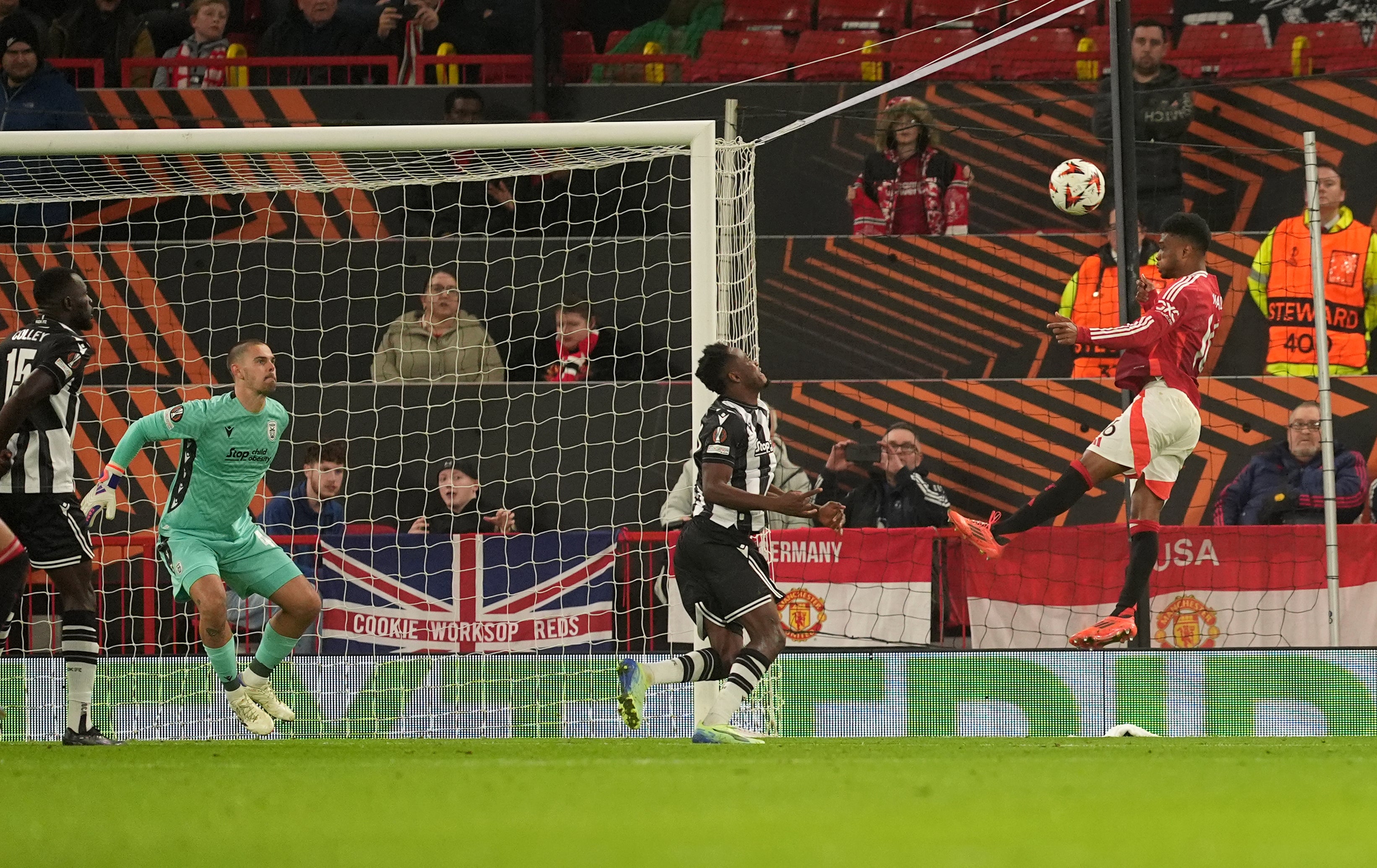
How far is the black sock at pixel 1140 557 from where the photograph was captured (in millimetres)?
7312

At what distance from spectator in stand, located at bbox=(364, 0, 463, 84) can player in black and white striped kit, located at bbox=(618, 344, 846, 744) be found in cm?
798

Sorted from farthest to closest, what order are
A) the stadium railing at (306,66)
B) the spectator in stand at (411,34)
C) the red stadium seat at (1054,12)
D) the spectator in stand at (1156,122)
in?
the red stadium seat at (1054,12)
the spectator in stand at (411,34)
the stadium railing at (306,66)
the spectator in stand at (1156,122)

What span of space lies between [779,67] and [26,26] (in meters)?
6.54

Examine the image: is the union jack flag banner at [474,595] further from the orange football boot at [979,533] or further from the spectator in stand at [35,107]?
the spectator in stand at [35,107]

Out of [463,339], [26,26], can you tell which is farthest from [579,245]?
[26,26]

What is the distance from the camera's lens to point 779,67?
14516 mm

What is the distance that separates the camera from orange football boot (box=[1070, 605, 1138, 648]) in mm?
6961

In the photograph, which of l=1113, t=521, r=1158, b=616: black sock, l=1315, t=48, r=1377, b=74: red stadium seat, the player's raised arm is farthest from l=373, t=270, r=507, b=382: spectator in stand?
l=1315, t=48, r=1377, b=74: red stadium seat

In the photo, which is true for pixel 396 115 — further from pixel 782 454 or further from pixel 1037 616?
pixel 1037 616

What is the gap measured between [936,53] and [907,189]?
2579mm

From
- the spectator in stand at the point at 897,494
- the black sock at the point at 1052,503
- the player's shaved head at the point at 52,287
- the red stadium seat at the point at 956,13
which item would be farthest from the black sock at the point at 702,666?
the red stadium seat at the point at 956,13

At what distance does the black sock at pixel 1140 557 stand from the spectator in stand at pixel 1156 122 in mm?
5061

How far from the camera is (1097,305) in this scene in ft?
37.9

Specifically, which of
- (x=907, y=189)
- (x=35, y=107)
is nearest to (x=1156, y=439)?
(x=907, y=189)
